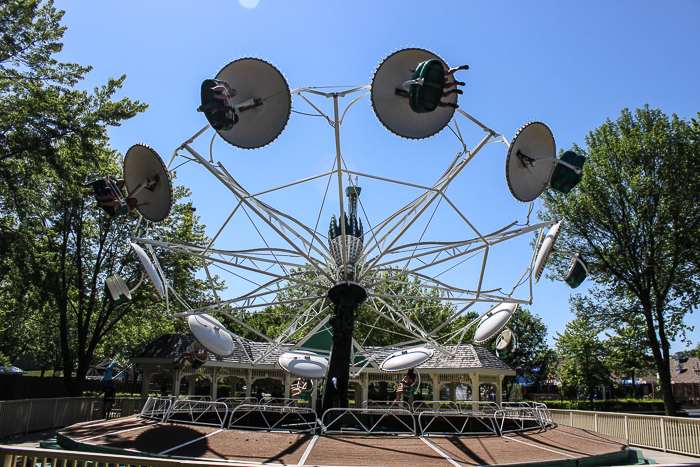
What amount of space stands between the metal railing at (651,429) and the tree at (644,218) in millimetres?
10241

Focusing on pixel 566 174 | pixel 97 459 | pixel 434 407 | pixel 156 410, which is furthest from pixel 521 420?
pixel 97 459

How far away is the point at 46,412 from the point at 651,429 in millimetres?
29394

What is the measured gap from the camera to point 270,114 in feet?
47.2

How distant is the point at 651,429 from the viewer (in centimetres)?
2136

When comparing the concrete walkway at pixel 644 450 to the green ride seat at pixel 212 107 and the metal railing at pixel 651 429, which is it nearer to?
the metal railing at pixel 651 429

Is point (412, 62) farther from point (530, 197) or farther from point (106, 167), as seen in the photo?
point (106, 167)

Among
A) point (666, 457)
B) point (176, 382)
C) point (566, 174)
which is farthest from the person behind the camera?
point (176, 382)

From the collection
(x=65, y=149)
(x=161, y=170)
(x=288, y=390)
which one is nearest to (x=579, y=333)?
(x=288, y=390)

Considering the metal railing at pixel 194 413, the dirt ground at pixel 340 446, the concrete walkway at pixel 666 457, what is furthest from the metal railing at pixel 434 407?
the concrete walkway at pixel 666 457

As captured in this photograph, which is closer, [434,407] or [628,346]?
[434,407]

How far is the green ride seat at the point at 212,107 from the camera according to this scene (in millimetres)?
11992

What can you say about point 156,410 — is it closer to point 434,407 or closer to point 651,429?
point 434,407

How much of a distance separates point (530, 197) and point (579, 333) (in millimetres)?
32295

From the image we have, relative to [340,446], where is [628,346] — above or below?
above
